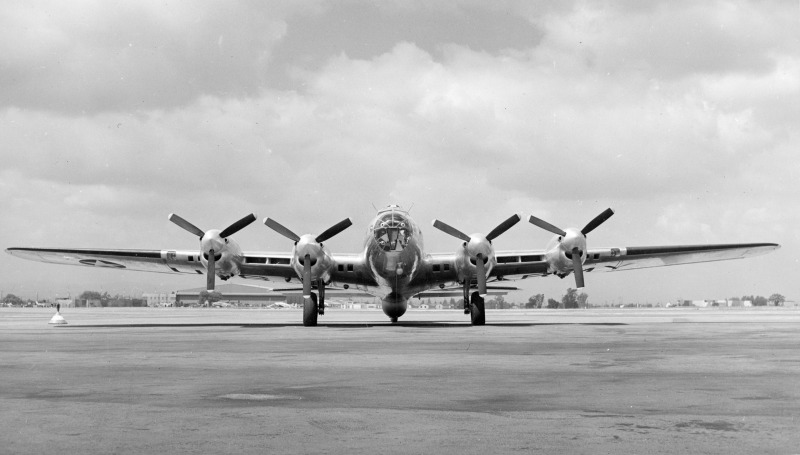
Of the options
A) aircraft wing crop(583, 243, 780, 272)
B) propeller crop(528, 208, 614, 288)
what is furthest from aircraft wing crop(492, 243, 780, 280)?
propeller crop(528, 208, 614, 288)

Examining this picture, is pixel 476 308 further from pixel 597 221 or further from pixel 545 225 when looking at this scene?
pixel 597 221

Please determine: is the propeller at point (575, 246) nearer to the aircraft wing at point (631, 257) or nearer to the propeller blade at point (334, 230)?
the aircraft wing at point (631, 257)

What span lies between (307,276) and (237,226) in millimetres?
4341

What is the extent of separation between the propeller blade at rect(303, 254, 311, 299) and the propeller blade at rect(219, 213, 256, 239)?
3626 millimetres

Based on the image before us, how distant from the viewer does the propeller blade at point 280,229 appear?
117 feet

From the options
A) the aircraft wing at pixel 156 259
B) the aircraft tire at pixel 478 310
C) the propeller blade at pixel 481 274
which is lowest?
the aircraft tire at pixel 478 310

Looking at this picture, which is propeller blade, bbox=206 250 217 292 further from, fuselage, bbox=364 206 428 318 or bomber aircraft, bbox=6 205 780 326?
fuselage, bbox=364 206 428 318

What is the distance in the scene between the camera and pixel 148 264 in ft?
127

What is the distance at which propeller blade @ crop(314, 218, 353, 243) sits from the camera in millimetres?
35094

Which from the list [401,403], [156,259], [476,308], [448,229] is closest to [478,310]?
[476,308]

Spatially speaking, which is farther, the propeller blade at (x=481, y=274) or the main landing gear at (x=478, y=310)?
the main landing gear at (x=478, y=310)

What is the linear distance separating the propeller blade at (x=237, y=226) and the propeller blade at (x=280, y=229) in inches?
32.5

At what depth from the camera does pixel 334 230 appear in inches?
1409

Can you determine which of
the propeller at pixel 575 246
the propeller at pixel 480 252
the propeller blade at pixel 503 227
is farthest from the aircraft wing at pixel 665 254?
the propeller at pixel 480 252
